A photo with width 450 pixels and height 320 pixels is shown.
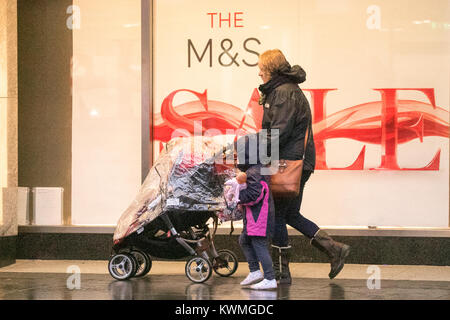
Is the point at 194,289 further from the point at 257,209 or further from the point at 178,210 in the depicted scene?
the point at 257,209

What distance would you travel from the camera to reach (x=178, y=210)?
7.34m

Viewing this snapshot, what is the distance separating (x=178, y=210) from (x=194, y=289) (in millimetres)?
724

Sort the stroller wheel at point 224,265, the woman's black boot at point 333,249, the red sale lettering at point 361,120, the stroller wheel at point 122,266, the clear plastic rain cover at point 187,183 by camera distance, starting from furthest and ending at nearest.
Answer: the red sale lettering at point 361,120 → the stroller wheel at point 224,265 → the stroller wheel at point 122,266 → the woman's black boot at point 333,249 → the clear plastic rain cover at point 187,183

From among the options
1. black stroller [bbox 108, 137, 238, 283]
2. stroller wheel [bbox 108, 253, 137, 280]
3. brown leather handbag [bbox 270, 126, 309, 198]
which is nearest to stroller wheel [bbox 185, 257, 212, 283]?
black stroller [bbox 108, 137, 238, 283]

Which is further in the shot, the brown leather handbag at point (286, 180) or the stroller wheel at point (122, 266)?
the stroller wheel at point (122, 266)

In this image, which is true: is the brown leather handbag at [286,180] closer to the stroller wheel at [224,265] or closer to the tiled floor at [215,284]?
the tiled floor at [215,284]

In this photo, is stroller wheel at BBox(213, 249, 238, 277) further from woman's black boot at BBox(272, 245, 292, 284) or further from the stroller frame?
woman's black boot at BBox(272, 245, 292, 284)

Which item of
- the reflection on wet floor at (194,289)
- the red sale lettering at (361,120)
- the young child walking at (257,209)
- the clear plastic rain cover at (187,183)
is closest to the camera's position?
the reflection on wet floor at (194,289)

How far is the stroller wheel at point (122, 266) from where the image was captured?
300 inches

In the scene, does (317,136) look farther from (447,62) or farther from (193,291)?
(193,291)

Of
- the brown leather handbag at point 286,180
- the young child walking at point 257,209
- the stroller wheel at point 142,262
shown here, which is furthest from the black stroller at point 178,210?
the brown leather handbag at point 286,180
